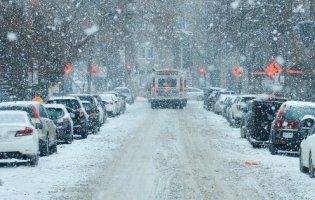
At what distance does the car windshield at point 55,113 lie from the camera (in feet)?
101

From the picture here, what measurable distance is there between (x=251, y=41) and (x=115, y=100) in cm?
1701

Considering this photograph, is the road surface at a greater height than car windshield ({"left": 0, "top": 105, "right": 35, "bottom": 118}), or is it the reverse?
car windshield ({"left": 0, "top": 105, "right": 35, "bottom": 118})

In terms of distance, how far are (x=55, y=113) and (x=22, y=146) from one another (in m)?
9.20

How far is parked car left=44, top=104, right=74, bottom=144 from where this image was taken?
30625 mm

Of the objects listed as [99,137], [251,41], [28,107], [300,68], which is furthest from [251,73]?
[28,107]

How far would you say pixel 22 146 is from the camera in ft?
71.7

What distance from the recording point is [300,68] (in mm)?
46812

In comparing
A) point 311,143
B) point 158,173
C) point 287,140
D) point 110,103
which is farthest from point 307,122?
point 110,103

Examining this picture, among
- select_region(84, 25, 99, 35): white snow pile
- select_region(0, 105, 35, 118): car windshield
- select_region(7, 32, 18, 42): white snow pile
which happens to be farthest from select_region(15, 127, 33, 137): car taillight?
select_region(84, 25, 99, 35): white snow pile

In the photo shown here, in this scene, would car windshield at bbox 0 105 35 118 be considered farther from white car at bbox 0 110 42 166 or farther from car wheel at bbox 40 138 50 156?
white car at bbox 0 110 42 166

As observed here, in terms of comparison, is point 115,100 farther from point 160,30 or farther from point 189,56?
point 189,56

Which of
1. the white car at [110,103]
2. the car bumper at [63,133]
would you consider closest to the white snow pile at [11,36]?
the car bumper at [63,133]

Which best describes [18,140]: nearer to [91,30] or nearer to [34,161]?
[34,161]

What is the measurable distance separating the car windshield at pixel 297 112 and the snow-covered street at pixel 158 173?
1127 millimetres
